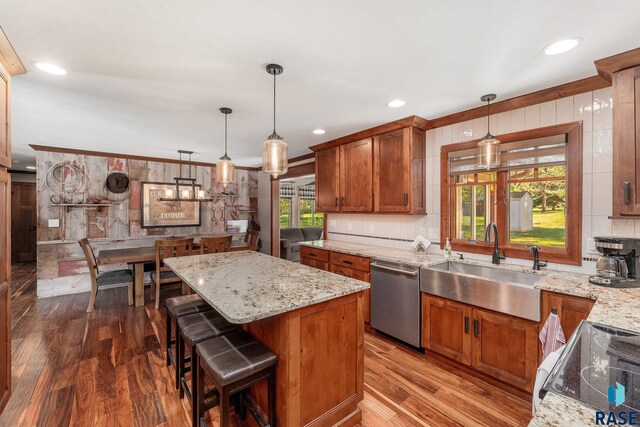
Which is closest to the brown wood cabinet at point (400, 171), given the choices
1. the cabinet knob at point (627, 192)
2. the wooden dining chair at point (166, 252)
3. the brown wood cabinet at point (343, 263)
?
the brown wood cabinet at point (343, 263)

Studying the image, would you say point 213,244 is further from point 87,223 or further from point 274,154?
point 274,154

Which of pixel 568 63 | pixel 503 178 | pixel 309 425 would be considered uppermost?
pixel 568 63

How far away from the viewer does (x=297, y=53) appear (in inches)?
70.2

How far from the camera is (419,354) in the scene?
104 inches

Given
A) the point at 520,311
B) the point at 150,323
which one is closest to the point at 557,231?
the point at 520,311

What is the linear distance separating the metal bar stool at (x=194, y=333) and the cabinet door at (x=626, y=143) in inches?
104

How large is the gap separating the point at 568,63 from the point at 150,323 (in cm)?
472

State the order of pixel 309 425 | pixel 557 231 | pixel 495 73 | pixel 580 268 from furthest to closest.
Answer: pixel 557 231, pixel 580 268, pixel 495 73, pixel 309 425

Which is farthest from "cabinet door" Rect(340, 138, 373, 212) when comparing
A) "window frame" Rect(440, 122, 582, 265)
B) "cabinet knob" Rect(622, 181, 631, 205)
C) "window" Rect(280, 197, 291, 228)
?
"window" Rect(280, 197, 291, 228)

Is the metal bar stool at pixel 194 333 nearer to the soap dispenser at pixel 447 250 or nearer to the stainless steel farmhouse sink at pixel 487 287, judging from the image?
the stainless steel farmhouse sink at pixel 487 287

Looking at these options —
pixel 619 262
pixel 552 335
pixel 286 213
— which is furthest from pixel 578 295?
pixel 286 213

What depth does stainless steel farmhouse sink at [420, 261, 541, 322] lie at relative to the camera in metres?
1.96

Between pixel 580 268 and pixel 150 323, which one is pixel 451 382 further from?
pixel 150 323

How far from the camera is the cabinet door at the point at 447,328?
7.53 ft
